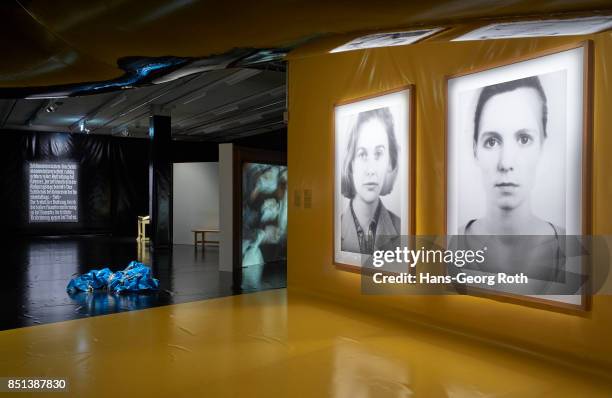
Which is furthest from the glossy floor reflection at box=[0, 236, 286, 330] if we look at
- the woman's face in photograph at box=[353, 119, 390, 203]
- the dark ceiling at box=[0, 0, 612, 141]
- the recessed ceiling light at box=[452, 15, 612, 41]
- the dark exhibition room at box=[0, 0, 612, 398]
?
the recessed ceiling light at box=[452, 15, 612, 41]

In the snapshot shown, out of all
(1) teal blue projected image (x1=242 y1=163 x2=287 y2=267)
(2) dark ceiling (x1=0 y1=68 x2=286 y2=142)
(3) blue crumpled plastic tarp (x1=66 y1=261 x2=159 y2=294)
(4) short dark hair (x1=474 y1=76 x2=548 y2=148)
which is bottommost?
(3) blue crumpled plastic tarp (x1=66 y1=261 x2=159 y2=294)

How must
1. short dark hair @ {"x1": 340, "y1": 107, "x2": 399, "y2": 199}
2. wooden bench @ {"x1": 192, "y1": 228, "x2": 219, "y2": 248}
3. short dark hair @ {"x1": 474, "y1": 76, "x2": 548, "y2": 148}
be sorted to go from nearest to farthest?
short dark hair @ {"x1": 474, "y1": 76, "x2": 548, "y2": 148}
short dark hair @ {"x1": 340, "y1": 107, "x2": 399, "y2": 199}
wooden bench @ {"x1": 192, "y1": 228, "x2": 219, "y2": 248}

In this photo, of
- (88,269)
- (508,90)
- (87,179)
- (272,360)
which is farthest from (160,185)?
(508,90)

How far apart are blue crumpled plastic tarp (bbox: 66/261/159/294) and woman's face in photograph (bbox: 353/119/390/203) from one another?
3211 mm

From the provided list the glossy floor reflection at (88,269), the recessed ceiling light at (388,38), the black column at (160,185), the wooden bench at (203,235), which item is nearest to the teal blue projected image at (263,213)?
the glossy floor reflection at (88,269)

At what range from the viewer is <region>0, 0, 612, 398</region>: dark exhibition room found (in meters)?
0.85

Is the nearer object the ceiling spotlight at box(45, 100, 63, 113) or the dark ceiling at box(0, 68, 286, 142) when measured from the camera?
the dark ceiling at box(0, 68, 286, 142)

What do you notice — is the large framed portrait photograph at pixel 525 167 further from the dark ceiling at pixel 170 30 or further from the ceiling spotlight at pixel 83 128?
the ceiling spotlight at pixel 83 128

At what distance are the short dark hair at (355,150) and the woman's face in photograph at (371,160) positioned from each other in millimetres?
43

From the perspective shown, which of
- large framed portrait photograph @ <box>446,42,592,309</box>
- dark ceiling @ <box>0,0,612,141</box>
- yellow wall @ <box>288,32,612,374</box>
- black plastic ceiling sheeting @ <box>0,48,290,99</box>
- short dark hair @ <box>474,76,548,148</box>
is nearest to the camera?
dark ceiling @ <box>0,0,612,141</box>

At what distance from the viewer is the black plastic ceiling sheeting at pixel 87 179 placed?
1583 centimetres

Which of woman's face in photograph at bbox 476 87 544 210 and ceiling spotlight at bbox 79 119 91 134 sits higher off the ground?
ceiling spotlight at bbox 79 119 91 134

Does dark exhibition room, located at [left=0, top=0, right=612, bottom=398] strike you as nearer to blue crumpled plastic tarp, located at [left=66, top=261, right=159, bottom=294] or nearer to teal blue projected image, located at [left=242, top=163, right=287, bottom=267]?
blue crumpled plastic tarp, located at [left=66, top=261, right=159, bottom=294]

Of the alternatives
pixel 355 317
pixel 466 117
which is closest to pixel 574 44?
pixel 466 117
